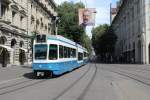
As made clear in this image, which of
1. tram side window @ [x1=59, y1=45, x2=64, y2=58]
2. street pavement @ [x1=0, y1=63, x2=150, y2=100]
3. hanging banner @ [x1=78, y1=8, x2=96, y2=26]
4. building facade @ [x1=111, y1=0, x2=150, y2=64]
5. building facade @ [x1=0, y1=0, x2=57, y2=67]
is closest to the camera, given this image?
street pavement @ [x1=0, y1=63, x2=150, y2=100]

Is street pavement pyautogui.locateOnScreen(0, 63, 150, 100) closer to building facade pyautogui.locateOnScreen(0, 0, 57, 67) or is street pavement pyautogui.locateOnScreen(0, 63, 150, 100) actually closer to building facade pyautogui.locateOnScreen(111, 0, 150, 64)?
building facade pyautogui.locateOnScreen(0, 0, 57, 67)

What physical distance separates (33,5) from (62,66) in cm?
3105

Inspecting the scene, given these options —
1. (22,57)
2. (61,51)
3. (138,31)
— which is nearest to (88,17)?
(22,57)

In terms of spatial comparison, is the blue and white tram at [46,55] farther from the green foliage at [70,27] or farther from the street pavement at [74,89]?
the green foliage at [70,27]

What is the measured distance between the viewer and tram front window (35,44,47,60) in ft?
78.5

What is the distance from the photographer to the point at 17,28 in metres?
44.3

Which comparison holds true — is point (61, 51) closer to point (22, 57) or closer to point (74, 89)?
point (74, 89)

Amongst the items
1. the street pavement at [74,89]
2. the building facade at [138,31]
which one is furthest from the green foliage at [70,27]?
the street pavement at [74,89]

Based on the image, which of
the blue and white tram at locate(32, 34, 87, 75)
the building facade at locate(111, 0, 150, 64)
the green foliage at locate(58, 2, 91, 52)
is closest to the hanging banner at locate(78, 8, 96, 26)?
the building facade at locate(111, 0, 150, 64)

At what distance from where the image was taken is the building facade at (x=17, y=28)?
38.9 metres

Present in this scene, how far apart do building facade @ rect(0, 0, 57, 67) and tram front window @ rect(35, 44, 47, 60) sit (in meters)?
13.6

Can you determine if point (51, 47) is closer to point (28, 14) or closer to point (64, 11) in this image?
point (28, 14)

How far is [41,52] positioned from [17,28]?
21118 millimetres

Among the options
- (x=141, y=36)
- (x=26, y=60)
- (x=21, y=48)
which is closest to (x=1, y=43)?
(x=21, y=48)
